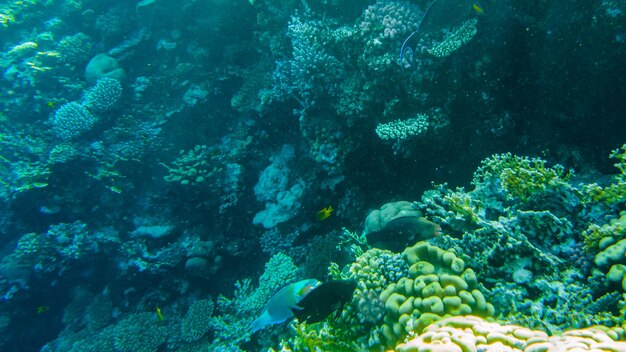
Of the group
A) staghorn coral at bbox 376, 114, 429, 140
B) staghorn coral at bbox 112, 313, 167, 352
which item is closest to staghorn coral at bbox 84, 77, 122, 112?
staghorn coral at bbox 112, 313, 167, 352

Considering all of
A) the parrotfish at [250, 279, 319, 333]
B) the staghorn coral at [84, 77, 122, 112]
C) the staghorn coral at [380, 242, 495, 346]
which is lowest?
the staghorn coral at [84, 77, 122, 112]

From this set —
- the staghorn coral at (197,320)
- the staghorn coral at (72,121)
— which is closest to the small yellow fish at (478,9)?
the staghorn coral at (197,320)

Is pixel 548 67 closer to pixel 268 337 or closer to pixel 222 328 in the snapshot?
pixel 268 337

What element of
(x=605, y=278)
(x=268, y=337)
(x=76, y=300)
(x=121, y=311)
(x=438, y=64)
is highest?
(x=438, y=64)

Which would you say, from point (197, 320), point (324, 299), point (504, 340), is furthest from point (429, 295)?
point (197, 320)

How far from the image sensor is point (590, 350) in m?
1.56

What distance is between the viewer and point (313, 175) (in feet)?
17.7

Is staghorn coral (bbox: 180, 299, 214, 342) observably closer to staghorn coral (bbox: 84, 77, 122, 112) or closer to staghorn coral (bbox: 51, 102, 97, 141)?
staghorn coral (bbox: 51, 102, 97, 141)

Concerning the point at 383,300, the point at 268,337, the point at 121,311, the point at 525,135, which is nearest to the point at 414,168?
the point at 525,135

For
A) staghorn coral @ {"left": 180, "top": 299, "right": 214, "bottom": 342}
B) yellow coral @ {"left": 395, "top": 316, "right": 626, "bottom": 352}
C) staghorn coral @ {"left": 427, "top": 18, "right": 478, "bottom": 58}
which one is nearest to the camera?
yellow coral @ {"left": 395, "top": 316, "right": 626, "bottom": 352}

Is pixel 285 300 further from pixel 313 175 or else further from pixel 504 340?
pixel 313 175

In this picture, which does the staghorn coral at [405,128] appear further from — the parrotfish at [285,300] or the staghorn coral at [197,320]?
the staghorn coral at [197,320]

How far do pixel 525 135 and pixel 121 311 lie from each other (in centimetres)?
796

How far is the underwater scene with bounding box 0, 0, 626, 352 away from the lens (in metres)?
2.72
